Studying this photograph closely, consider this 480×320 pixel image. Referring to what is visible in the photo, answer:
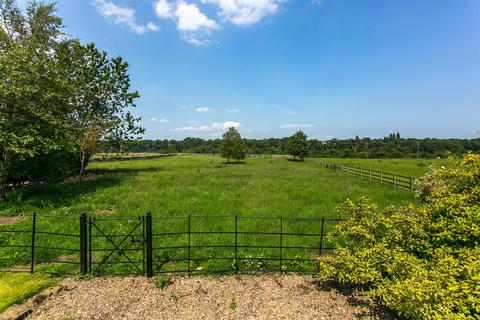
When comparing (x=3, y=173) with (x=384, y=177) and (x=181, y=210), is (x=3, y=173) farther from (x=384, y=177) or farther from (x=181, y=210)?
(x=384, y=177)

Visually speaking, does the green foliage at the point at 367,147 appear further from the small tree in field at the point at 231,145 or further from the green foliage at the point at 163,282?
the green foliage at the point at 163,282

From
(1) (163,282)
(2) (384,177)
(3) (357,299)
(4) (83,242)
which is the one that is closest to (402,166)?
(2) (384,177)

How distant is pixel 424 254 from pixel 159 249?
324 inches

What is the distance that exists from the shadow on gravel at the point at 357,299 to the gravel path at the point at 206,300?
26mm

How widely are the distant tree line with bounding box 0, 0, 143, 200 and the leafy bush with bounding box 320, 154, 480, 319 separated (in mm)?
16705

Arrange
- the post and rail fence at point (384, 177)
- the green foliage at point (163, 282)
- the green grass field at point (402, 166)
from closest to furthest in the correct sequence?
1. the green foliage at point (163, 282)
2. the post and rail fence at point (384, 177)
3. the green grass field at point (402, 166)

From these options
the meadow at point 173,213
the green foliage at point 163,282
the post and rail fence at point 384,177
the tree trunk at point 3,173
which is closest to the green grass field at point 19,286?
the meadow at point 173,213

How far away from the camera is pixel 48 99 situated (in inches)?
654

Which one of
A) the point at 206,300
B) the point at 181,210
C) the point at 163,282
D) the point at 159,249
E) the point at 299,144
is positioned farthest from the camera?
the point at 299,144

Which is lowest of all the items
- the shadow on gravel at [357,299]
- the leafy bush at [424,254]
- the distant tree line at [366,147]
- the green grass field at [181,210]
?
the shadow on gravel at [357,299]

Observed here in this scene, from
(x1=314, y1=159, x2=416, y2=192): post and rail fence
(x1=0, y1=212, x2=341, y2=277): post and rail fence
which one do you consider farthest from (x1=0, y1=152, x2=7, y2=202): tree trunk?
(x1=314, y1=159, x2=416, y2=192): post and rail fence

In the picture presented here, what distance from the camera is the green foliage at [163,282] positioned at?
23.1ft

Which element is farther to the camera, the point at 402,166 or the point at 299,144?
the point at 299,144

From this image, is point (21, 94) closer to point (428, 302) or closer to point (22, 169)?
point (22, 169)
